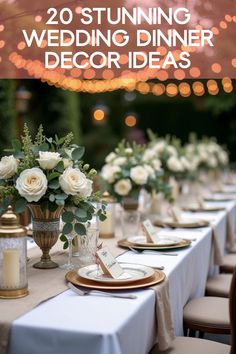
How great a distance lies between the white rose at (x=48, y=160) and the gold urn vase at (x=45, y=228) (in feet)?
0.52

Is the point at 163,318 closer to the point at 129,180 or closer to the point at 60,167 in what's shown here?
the point at 60,167

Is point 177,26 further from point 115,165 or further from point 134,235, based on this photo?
point 134,235

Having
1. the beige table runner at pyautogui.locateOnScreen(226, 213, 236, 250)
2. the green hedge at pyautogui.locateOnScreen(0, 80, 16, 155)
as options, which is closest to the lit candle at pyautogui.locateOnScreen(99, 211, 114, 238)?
the beige table runner at pyautogui.locateOnScreen(226, 213, 236, 250)

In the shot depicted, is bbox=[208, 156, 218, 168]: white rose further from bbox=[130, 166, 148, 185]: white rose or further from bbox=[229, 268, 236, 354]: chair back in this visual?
bbox=[229, 268, 236, 354]: chair back

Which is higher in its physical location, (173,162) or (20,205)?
(173,162)

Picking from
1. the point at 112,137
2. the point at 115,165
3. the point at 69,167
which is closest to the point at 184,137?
the point at 112,137

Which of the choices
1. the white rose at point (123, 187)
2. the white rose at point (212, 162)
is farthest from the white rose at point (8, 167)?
the white rose at point (212, 162)

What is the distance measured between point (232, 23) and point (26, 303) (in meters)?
2.93

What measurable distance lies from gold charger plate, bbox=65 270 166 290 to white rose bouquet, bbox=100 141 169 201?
112 centimetres

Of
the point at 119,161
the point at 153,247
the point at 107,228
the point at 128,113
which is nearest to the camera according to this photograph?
the point at 153,247

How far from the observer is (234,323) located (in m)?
1.78

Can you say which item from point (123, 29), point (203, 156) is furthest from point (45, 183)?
point (203, 156)

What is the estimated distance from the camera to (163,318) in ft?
6.08

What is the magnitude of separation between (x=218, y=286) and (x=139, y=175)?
760mm
